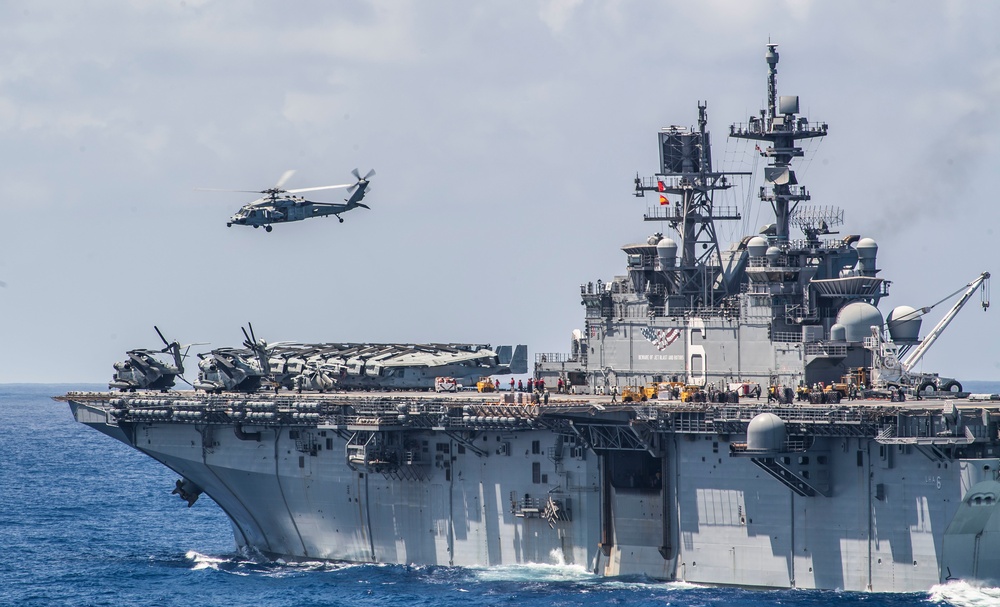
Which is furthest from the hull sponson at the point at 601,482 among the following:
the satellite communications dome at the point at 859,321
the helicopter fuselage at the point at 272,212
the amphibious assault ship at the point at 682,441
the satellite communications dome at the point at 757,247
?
the helicopter fuselage at the point at 272,212

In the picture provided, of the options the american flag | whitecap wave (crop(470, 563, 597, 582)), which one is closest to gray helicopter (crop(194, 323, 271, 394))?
whitecap wave (crop(470, 563, 597, 582))

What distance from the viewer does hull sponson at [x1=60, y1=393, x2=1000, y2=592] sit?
36938 millimetres

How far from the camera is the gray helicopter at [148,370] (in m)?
52.1

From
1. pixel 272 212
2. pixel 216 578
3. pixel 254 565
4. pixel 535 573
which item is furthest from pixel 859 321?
pixel 216 578

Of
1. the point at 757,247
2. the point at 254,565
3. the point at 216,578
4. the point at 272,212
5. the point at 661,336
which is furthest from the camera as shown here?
the point at 272,212

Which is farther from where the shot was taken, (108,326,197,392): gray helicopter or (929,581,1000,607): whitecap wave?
(108,326,197,392): gray helicopter

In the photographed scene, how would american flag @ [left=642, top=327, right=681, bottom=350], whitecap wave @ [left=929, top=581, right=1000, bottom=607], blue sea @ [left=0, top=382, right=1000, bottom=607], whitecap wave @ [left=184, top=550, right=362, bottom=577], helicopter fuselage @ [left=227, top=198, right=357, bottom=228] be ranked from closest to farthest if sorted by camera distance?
whitecap wave @ [left=929, top=581, right=1000, bottom=607], blue sea @ [left=0, top=382, right=1000, bottom=607], american flag @ [left=642, top=327, right=681, bottom=350], whitecap wave @ [left=184, top=550, right=362, bottom=577], helicopter fuselage @ [left=227, top=198, right=357, bottom=228]

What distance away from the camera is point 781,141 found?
46.5 m

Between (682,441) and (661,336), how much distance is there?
6.16m

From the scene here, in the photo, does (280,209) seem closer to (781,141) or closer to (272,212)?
(272,212)

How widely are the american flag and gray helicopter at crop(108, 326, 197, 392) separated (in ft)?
56.2

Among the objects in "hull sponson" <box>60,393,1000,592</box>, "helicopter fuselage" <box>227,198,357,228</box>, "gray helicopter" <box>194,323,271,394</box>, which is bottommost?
"hull sponson" <box>60,393,1000,592</box>

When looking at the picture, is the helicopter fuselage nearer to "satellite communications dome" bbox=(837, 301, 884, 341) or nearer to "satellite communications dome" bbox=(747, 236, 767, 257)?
"satellite communications dome" bbox=(747, 236, 767, 257)

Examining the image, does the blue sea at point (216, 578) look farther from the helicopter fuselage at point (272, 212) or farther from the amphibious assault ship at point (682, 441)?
the helicopter fuselage at point (272, 212)
